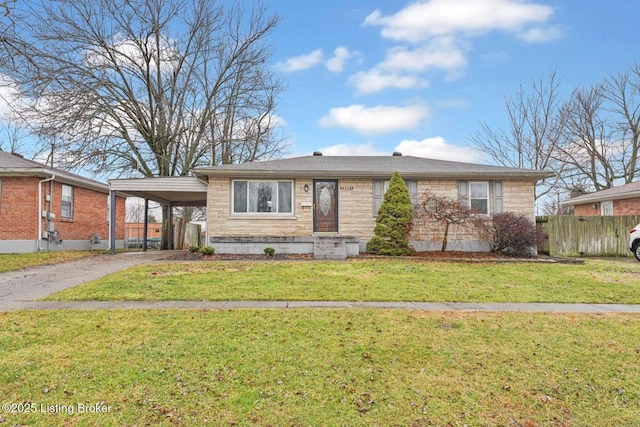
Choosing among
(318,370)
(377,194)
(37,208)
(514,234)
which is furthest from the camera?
(37,208)

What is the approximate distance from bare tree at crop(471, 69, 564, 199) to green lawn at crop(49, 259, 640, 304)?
17923 millimetres

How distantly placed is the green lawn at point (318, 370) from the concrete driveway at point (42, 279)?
4.95 feet

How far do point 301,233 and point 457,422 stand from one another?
1138 cm

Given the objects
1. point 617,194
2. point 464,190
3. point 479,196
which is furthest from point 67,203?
point 617,194

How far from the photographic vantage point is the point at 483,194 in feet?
46.6

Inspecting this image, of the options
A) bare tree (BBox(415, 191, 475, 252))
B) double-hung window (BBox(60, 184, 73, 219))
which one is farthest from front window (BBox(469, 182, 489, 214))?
double-hung window (BBox(60, 184, 73, 219))

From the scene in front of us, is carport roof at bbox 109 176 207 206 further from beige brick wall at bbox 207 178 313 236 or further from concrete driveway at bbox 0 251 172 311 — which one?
concrete driveway at bbox 0 251 172 311

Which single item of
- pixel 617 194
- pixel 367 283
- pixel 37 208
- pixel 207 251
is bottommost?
pixel 367 283

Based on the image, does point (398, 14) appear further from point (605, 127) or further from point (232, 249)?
point (605, 127)

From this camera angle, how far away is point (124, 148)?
62.1 ft

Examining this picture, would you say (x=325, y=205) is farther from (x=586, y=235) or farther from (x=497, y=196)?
(x=586, y=235)

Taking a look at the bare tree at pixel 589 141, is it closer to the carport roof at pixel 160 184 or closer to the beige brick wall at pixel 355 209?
the beige brick wall at pixel 355 209

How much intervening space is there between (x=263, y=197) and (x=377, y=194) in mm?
4348

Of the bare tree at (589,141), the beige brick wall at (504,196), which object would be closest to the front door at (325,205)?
the beige brick wall at (504,196)
